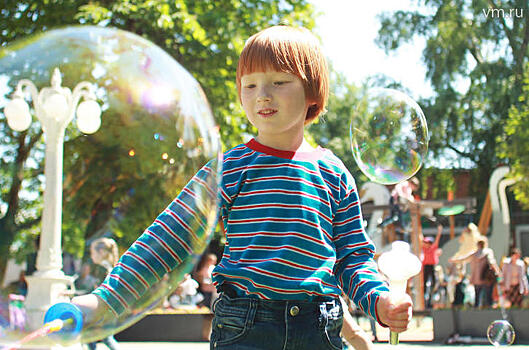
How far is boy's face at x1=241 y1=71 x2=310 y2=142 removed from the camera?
225 cm

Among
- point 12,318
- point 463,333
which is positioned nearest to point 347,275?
point 12,318

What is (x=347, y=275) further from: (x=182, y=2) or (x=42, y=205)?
(x=182, y=2)

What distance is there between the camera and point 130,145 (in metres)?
2.34

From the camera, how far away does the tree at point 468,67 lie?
20.4m

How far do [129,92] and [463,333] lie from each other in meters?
9.62

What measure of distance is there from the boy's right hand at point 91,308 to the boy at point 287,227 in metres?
0.12

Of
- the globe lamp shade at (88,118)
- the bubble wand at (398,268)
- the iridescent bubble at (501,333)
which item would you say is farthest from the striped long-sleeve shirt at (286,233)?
the iridescent bubble at (501,333)

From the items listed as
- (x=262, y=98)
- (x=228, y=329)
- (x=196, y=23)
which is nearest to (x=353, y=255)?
(x=228, y=329)

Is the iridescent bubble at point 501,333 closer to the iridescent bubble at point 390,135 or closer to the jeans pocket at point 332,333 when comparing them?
the iridescent bubble at point 390,135

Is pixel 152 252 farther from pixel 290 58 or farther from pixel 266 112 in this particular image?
pixel 290 58

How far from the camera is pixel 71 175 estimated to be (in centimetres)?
227

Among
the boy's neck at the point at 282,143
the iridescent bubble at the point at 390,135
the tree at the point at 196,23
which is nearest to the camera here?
the boy's neck at the point at 282,143

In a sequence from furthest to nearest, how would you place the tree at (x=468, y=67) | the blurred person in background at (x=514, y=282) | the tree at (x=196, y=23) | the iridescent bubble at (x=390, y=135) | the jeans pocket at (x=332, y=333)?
the tree at (x=468, y=67) → the blurred person in background at (x=514, y=282) → the tree at (x=196, y=23) → the iridescent bubble at (x=390, y=135) → the jeans pocket at (x=332, y=333)

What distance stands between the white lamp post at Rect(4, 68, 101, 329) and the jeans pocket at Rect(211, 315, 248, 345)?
0.46 metres
